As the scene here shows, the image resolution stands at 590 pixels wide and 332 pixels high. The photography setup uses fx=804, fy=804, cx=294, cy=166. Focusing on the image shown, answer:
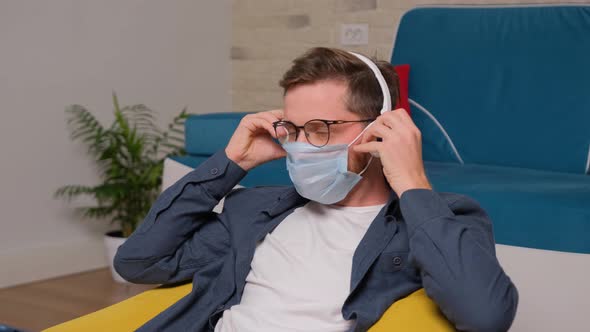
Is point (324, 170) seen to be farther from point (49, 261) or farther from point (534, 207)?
point (49, 261)

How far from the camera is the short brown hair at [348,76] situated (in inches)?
55.6

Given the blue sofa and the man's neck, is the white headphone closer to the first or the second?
the man's neck

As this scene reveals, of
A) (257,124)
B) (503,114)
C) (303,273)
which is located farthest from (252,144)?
(503,114)

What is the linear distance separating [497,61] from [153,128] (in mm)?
1777

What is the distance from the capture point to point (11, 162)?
3.34 meters

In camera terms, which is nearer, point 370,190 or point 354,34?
point 370,190

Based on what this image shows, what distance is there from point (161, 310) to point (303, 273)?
313 mm

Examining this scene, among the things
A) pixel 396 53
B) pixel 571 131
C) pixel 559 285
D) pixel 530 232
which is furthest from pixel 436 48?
pixel 559 285

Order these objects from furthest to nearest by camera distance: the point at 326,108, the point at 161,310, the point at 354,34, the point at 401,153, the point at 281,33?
the point at 281,33 → the point at 354,34 → the point at 161,310 → the point at 326,108 → the point at 401,153

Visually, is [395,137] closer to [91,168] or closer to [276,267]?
[276,267]

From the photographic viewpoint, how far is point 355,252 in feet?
4.42

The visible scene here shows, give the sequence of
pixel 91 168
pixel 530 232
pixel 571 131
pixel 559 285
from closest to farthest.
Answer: pixel 559 285 < pixel 530 232 < pixel 571 131 < pixel 91 168

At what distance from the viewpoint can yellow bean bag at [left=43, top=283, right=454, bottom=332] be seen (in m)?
1.25

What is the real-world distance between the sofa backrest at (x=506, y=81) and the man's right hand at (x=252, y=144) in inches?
56.0
